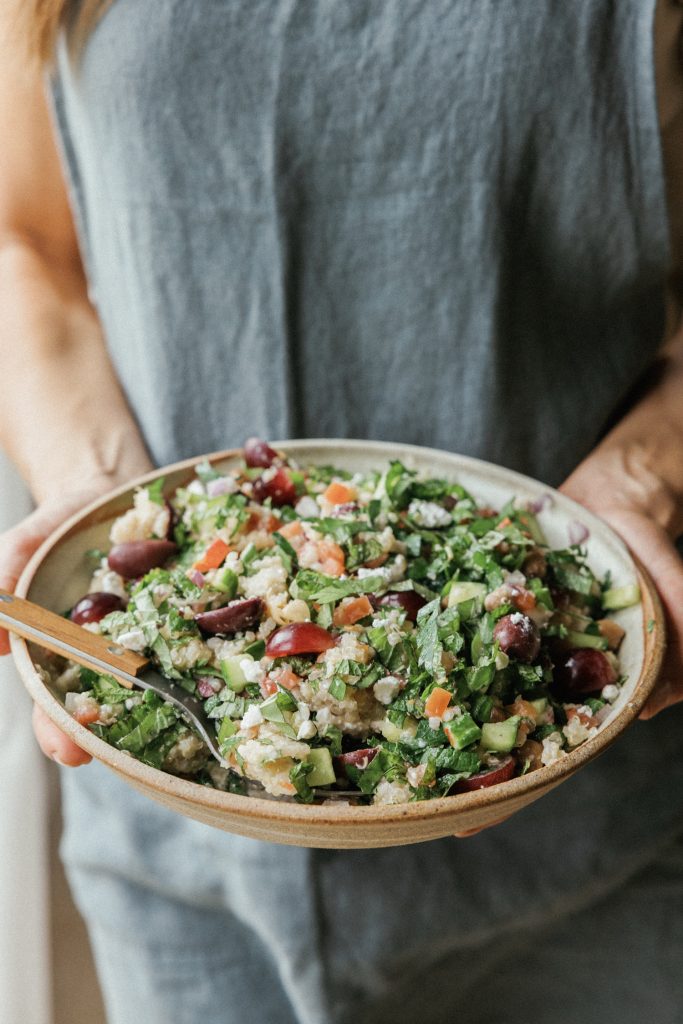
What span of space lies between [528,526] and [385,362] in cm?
39

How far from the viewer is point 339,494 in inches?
47.3

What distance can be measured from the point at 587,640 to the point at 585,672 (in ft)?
0.19

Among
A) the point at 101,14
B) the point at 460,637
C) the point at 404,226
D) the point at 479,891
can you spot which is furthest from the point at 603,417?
the point at 101,14

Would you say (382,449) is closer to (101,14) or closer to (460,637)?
(460,637)

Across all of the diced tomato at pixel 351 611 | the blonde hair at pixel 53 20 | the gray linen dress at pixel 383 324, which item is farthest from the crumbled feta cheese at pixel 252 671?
the blonde hair at pixel 53 20

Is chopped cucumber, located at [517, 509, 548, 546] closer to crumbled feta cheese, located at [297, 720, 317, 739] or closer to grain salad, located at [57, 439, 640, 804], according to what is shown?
grain salad, located at [57, 439, 640, 804]

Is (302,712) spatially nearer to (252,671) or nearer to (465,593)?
(252,671)

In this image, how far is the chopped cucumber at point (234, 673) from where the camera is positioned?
0.97 m

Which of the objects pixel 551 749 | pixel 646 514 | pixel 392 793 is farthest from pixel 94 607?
pixel 646 514

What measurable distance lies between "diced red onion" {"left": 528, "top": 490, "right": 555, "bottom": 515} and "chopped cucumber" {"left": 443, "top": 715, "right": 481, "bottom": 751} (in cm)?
41

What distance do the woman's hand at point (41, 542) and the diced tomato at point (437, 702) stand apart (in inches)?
15.8

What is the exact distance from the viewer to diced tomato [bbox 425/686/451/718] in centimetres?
94

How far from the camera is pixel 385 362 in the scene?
1430mm

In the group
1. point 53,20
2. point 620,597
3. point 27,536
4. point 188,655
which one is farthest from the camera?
point 53,20
